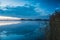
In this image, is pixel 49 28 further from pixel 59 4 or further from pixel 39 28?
pixel 59 4

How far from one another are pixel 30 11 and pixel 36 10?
0.08 meters

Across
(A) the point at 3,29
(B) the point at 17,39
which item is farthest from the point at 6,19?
(B) the point at 17,39

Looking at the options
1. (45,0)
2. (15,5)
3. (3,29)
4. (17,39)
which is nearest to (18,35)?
(17,39)

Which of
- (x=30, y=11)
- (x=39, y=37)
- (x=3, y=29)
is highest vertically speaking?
(x=30, y=11)

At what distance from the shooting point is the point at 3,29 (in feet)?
7.75

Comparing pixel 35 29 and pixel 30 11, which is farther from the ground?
pixel 30 11

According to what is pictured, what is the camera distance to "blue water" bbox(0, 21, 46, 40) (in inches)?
92.2

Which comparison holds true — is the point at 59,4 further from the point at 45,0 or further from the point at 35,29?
the point at 35,29

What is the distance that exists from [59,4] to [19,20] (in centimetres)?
56

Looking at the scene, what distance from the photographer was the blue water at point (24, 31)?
2.34m

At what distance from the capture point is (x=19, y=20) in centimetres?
237

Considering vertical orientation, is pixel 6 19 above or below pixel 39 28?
above

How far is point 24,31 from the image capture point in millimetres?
2365

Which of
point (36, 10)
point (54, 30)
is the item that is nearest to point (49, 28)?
point (54, 30)
